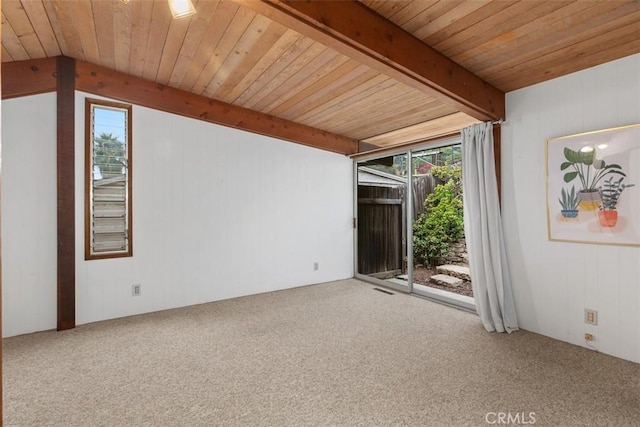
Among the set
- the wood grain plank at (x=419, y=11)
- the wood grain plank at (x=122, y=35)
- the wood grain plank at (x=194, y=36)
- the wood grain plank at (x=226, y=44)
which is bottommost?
the wood grain plank at (x=419, y=11)

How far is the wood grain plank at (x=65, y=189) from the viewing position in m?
3.17

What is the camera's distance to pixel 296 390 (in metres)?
2.21

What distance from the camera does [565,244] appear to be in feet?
9.42

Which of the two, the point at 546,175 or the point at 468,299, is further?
the point at 468,299

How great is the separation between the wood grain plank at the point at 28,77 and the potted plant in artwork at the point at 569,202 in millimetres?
4827

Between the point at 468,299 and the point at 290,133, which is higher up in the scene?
the point at 290,133

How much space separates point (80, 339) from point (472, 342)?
351 centimetres

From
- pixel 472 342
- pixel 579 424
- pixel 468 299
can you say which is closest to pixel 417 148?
pixel 468 299

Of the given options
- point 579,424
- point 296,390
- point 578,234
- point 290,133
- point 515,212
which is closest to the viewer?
point 579,424

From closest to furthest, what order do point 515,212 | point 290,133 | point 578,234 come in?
1. point 578,234
2. point 515,212
3. point 290,133

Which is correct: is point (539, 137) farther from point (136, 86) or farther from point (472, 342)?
point (136, 86)

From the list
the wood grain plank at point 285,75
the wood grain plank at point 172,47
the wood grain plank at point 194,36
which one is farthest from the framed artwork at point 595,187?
the wood grain plank at point 172,47

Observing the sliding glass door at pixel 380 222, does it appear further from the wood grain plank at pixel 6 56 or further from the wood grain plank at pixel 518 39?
the wood grain plank at pixel 6 56

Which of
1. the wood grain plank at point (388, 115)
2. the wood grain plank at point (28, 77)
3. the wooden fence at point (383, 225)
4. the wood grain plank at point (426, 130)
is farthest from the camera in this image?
the wooden fence at point (383, 225)
